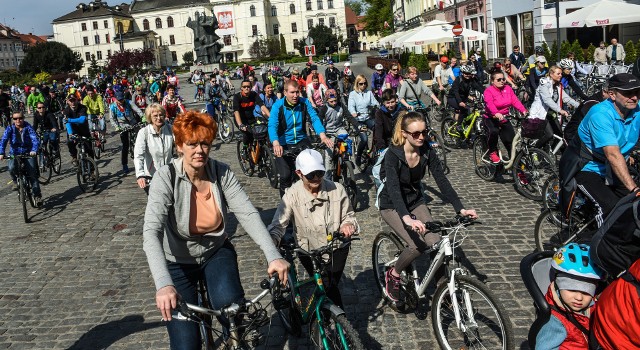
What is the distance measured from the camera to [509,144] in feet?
32.3

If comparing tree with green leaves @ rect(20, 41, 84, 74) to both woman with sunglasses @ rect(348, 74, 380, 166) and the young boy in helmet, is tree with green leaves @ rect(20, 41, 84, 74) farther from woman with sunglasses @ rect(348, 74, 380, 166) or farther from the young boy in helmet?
the young boy in helmet

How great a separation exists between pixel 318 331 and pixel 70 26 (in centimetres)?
13882

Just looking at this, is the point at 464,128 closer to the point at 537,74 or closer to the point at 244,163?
the point at 537,74

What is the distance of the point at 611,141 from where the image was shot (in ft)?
16.2

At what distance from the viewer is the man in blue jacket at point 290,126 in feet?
27.1

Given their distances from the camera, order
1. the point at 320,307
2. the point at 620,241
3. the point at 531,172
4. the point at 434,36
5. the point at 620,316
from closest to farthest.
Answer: the point at 620,316 → the point at 620,241 → the point at 320,307 → the point at 531,172 → the point at 434,36

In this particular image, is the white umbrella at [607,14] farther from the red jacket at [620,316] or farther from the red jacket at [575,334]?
the red jacket at [620,316]

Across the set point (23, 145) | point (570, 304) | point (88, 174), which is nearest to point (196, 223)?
point (570, 304)

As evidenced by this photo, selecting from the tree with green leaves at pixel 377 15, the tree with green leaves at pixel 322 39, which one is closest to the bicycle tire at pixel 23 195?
the tree with green leaves at pixel 377 15

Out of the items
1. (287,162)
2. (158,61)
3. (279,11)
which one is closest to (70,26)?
(158,61)

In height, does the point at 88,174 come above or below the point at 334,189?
below

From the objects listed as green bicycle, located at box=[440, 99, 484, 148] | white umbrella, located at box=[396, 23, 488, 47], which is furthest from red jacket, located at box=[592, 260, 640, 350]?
white umbrella, located at box=[396, 23, 488, 47]

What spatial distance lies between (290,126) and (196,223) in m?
5.35

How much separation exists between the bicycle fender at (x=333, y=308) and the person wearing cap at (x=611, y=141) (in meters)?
2.64
